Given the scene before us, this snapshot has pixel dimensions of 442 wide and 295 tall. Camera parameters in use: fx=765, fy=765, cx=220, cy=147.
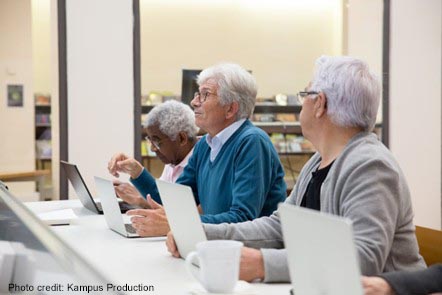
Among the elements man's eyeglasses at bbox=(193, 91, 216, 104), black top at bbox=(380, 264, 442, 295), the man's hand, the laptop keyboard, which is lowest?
the laptop keyboard

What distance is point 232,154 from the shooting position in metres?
2.95

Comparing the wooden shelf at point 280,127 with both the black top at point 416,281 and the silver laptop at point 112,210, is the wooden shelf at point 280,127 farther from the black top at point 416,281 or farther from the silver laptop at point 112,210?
the black top at point 416,281

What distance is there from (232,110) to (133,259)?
1.01 meters

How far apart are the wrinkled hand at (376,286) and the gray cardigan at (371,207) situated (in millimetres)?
156

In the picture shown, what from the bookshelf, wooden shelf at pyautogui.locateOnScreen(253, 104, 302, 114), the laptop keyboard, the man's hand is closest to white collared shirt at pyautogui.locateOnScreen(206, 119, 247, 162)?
the laptop keyboard

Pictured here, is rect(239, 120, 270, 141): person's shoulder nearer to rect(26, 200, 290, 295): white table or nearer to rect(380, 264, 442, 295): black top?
rect(26, 200, 290, 295): white table

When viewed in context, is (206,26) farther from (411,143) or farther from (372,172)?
(372,172)

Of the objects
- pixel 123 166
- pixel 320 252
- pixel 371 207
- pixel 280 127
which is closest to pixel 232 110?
pixel 123 166

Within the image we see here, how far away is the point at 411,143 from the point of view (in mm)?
6465

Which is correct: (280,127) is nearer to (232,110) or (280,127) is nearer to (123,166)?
(123,166)

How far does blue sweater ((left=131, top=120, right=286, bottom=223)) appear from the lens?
2748 millimetres

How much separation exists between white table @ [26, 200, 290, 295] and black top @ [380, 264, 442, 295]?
0.30 meters

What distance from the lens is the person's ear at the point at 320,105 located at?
211cm

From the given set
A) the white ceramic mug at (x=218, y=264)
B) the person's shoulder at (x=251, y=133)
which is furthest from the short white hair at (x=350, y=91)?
the person's shoulder at (x=251, y=133)
